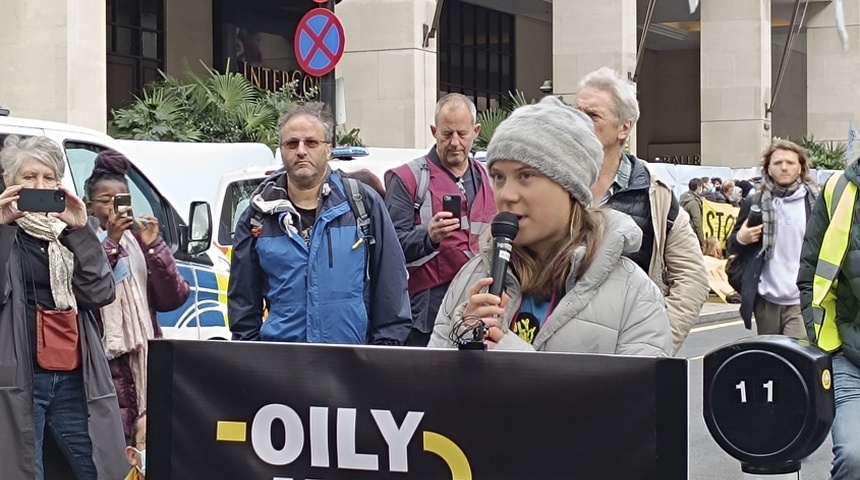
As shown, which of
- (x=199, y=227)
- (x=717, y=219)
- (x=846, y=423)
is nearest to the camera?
(x=846, y=423)

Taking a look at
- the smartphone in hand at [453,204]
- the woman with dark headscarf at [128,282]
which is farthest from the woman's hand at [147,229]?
the smartphone in hand at [453,204]

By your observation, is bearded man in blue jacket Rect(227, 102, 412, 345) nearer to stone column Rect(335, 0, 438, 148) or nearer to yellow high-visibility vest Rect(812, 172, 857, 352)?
yellow high-visibility vest Rect(812, 172, 857, 352)

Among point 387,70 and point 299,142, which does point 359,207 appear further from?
point 387,70

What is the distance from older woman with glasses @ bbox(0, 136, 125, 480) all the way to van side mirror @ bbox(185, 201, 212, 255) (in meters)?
2.81

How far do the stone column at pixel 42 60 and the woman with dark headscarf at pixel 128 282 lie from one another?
9335 mm

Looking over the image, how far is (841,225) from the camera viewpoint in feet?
17.6

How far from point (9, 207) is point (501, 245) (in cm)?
301

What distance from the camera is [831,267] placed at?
534 centimetres

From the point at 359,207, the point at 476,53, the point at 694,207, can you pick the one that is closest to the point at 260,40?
the point at 476,53

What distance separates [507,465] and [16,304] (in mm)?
3139

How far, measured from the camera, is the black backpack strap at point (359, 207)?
5766 millimetres

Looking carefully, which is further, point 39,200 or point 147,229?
point 147,229

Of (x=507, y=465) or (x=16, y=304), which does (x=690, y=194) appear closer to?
(x=16, y=304)

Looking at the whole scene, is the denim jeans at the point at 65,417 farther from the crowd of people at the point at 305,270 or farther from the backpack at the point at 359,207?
the backpack at the point at 359,207
